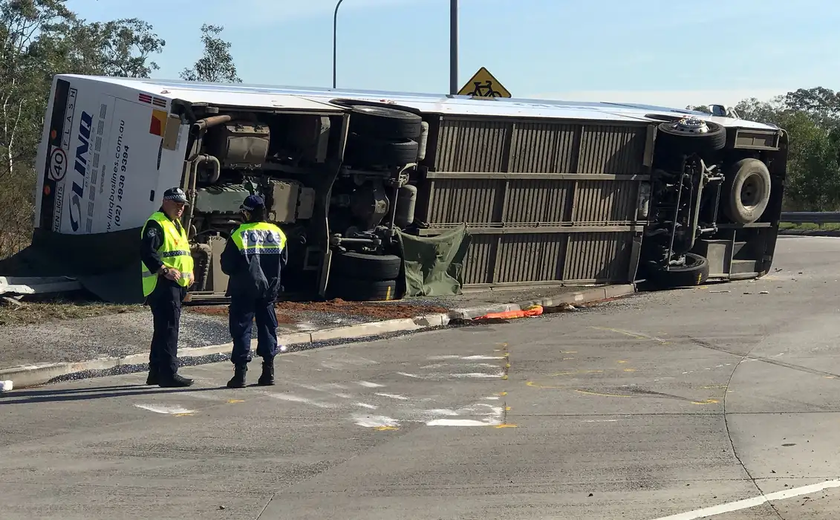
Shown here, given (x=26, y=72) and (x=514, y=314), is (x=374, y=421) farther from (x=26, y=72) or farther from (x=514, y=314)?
(x=26, y=72)

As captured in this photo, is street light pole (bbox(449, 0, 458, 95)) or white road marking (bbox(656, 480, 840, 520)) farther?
street light pole (bbox(449, 0, 458, 95))

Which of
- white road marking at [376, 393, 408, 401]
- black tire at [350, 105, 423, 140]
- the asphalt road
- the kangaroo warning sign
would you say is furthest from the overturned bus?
white road marking at [376, 393, 408, 401]

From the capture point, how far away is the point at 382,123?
552 inches

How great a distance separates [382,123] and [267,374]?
5553mm

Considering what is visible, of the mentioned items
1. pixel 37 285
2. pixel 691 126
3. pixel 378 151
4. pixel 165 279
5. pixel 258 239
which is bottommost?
pixel 37 285

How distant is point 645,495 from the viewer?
6.12m

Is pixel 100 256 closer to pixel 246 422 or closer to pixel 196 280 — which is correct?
pixel 196 280

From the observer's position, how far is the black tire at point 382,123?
14.0m

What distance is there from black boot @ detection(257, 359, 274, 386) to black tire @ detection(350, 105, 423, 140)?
5.44m

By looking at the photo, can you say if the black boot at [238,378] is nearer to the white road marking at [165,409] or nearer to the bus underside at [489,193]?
the white road marking at [165,409]

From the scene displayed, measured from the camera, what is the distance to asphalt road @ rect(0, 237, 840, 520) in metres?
5.94

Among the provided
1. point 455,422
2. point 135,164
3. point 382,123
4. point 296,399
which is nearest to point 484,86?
point 382,123

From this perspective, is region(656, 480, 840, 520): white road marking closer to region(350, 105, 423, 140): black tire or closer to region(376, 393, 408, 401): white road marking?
region(376, 393, 408, 401): white road marking

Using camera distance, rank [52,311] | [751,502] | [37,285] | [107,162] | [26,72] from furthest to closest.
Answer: [26,72] → [107,162] → [37,285] → [52,311] → [751,502]
